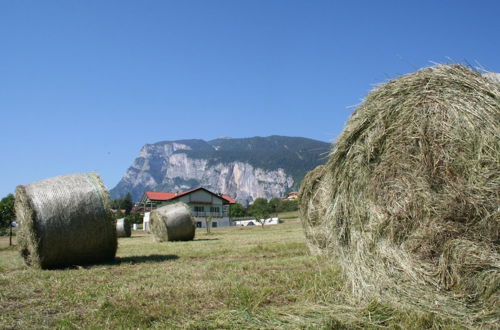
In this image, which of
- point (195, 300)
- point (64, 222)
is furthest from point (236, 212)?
point (195, 300)

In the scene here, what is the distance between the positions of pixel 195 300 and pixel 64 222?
5.17 metres

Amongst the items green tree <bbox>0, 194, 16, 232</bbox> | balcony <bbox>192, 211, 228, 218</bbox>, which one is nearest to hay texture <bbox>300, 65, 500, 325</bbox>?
green tree <bbox>0, 194, 16, 232</bbox>

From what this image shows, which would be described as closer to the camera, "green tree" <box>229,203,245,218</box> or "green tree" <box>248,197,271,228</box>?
"green tree" <box>248,197,271,228</box>

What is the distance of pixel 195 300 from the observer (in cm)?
519

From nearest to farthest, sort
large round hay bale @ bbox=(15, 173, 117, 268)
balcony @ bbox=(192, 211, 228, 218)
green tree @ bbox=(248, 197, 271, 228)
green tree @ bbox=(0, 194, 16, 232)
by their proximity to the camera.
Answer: large round hay bale @ bbox=(15, 173, 117, 268)
green tree @ bbox=(0, 194, 16, 232)
green tree @ bbox=(248, 197, 271, 228)
balcony @ bbox=(192, 211, 228, 218)


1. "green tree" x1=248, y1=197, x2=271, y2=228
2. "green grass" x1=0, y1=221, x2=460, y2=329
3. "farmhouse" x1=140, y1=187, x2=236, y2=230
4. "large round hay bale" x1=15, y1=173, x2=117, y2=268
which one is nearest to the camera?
"green grass" x1=0, y1=221, x2=460, y2=329

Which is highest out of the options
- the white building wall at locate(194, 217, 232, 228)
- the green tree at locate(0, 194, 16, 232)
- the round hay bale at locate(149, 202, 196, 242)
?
the green tree at locate(0, 194, 16, 232)

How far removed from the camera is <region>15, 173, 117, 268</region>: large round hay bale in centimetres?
903

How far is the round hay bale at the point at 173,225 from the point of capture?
2016 cm

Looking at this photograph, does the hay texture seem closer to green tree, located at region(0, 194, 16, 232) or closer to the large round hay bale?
the large round hay bale

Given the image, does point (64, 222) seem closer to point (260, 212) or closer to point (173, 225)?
point (173, 225)

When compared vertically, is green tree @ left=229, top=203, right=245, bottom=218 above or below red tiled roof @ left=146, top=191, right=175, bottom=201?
below

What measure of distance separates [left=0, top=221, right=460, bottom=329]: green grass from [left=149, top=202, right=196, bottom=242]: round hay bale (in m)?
11.9

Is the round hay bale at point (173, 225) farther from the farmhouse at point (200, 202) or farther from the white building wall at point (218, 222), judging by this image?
the white building wall at point (218, 222)
